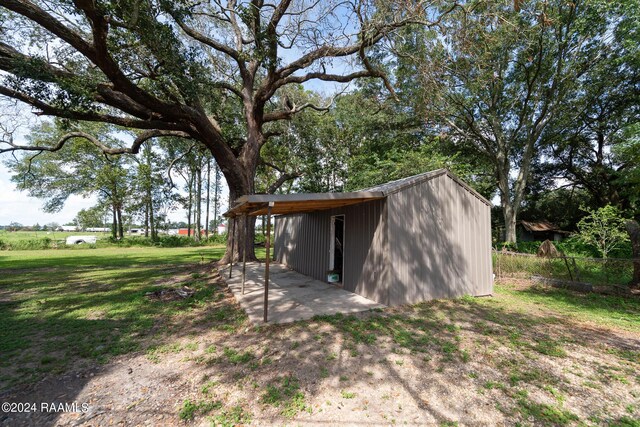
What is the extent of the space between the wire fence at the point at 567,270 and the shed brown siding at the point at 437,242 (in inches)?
119

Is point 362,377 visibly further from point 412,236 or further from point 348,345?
point 412,236

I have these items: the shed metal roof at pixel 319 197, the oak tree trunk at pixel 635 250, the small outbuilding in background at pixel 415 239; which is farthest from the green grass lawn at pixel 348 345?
the shed metal roof at pixel 319 197

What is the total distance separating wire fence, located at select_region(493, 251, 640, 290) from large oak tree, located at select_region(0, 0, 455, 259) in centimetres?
749

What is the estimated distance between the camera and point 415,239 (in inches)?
229

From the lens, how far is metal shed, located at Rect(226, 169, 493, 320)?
5465 mm

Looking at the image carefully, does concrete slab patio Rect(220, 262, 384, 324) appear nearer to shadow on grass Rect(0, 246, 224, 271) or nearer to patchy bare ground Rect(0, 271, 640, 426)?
patchy bare ground Rect(0, 271, 640, 426)

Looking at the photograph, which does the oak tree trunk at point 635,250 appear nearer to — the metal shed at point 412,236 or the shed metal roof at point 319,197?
the metal shed at point 412,236

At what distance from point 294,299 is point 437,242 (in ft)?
11.2

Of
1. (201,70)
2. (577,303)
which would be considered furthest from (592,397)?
(201,70)

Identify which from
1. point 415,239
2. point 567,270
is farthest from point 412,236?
point 567,270

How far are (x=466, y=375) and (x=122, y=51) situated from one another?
996cm

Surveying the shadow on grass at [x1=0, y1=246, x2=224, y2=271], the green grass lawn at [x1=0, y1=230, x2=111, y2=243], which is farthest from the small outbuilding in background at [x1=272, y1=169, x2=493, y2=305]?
the green grass lawn at [x1=0, y1=230, x2=111, y2=243]

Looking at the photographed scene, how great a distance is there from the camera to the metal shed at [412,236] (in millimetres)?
5465

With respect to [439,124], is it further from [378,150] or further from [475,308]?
[475,308]
